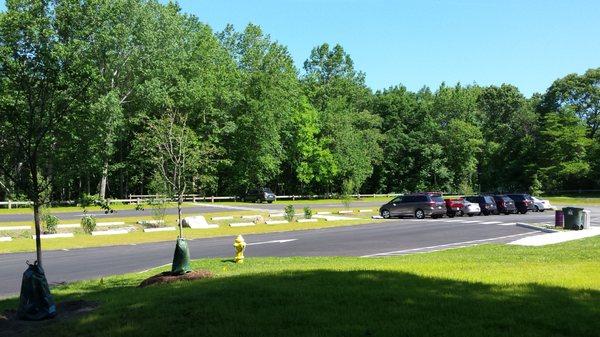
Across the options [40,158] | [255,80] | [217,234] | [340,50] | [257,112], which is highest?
[340,50]

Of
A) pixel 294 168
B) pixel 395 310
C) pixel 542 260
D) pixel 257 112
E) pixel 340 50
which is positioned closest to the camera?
pixel 395 310

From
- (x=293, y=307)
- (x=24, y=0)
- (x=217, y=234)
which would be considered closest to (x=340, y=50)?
(x=24, y=0)

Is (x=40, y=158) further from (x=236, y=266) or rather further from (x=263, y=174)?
(x=263, y=174)

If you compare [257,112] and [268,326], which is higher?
[257,112]

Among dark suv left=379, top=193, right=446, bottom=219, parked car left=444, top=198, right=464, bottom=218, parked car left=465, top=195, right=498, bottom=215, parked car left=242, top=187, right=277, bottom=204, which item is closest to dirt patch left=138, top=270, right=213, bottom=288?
dark suv left=379, top=193, right=446, bottom=219

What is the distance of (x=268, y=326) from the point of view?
19.8ft

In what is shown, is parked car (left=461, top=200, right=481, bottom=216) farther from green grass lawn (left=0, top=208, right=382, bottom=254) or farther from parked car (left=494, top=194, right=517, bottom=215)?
green grass lawn (left=0, top=208, right=382, bottom=254)

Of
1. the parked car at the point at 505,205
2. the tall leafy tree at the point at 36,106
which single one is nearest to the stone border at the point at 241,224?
the parked car at the point at 505,205

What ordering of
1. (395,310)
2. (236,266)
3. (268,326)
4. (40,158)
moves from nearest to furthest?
(268,326), (395,310), (40,158), (236,266)

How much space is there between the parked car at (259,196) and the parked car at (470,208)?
2415 centimetres

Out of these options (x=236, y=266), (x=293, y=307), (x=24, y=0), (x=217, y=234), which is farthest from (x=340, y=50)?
(x=293, y=307)

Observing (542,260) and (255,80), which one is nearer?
(542,260)

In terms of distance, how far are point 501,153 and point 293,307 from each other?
89908mm

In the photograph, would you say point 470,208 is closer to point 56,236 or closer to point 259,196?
point 259,196
